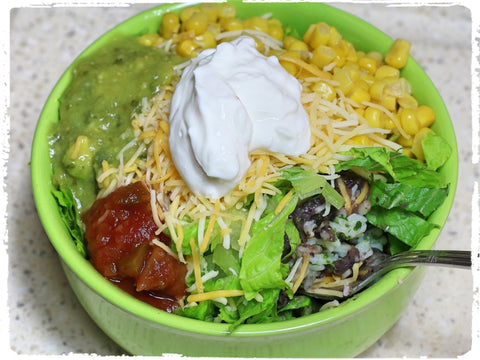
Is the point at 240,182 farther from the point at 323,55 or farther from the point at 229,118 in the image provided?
the point at 323,55

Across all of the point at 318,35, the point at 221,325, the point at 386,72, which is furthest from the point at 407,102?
the point at 221,325

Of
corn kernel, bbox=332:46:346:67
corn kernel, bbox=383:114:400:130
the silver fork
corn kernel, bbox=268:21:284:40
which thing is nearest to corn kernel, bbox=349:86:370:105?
corn kernel, bbox=383:114:400:130

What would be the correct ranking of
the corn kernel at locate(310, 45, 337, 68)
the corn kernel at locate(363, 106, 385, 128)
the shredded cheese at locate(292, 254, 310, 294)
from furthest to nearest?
the corn kernel at locate(310, 45, 337, 68)
the corn kernel at locate(363, 106, 385, 128)
the shredded cheese at locate(292, 254, 310, 294)

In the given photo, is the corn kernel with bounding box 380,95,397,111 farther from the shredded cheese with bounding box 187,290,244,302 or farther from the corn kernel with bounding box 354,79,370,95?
the shredded cheese with bounding box 187,290,244,302

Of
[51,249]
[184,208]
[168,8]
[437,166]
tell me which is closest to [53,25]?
[168,8]

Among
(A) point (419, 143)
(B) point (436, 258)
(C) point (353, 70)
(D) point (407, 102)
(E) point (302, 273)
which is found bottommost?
(E) point (302, 273)
